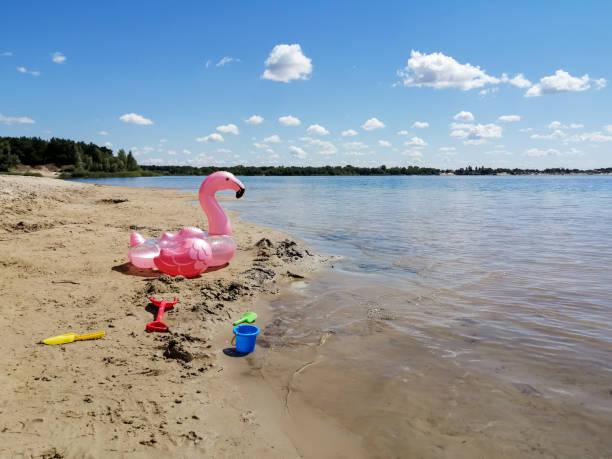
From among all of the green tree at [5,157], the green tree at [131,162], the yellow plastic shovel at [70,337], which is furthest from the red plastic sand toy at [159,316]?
the green tree at [131,162]

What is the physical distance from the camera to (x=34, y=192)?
14.4m

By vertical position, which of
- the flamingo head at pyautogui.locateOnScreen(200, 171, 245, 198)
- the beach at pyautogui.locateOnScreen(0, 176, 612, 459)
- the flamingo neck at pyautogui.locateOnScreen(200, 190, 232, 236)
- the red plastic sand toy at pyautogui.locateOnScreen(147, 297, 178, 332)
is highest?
the flamingo head at pyautogui.locateOnScreen(200, 171, 245, 198)

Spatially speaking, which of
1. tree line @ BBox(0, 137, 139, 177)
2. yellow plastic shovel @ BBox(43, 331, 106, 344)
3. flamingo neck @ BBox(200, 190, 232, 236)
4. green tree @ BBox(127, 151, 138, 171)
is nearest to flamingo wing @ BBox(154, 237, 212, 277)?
flamingo neck @ BBox(200, 190, 232, 236)

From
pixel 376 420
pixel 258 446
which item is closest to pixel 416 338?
pixel 376 420

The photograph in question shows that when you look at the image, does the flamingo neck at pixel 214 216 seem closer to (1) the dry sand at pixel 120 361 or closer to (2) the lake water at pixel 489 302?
(1) the dry sand at pixel 120 361

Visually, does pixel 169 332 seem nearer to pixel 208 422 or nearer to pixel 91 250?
pixel 208 422

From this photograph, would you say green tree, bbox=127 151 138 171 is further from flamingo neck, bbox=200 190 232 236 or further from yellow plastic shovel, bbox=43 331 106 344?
yellow plastic shovel, bbox=43 331 106 344

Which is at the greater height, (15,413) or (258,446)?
(15,413)

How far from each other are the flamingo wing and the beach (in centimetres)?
34

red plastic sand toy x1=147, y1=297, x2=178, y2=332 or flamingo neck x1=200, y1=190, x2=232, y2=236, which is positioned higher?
flamingo neck x1=200, y1=190, x2=232, y2=236

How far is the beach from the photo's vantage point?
2.62m

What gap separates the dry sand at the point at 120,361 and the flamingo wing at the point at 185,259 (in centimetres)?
22

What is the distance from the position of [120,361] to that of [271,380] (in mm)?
1444

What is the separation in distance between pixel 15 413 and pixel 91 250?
17.8 feet
